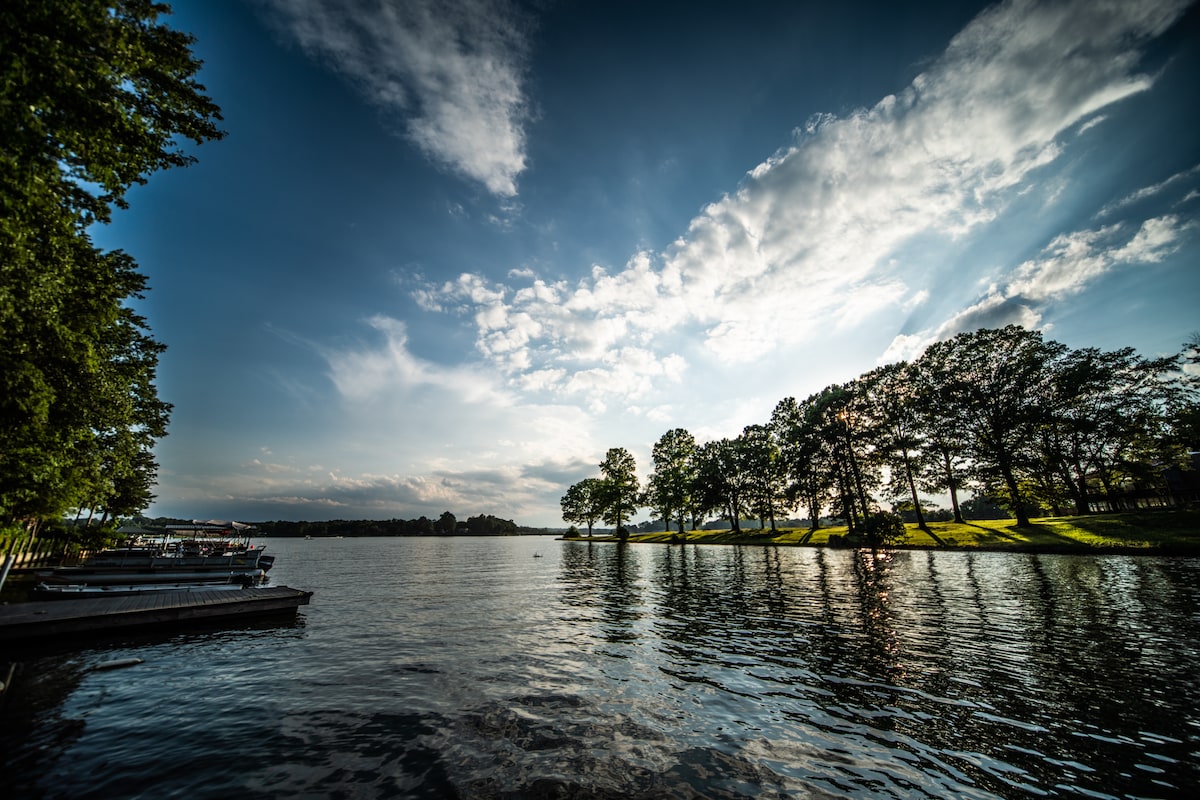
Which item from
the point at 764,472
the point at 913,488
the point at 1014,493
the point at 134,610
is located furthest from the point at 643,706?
the point at 764,472

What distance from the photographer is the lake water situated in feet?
24.6

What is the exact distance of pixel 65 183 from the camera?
48.5ft

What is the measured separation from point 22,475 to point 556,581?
3098 centimetres

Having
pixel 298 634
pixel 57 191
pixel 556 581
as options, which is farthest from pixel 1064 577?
pixel 57 191

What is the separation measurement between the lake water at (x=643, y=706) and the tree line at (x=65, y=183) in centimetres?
1143

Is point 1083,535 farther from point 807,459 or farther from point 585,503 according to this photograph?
point 585,503

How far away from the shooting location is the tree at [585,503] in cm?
12225

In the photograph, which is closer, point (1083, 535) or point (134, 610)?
point (134, 610)

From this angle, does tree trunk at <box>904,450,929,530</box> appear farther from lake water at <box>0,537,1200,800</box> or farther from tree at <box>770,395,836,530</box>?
lake water at <box>0,537,1200,800</box>

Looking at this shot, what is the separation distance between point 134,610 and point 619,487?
99.7m

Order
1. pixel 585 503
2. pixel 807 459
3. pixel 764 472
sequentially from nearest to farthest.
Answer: pixel 807 459 → pixel 764 472 → pixel 585 503

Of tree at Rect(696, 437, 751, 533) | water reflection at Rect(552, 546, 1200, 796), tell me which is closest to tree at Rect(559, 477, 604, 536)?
tree at Rect(696, 437, 751, 533)

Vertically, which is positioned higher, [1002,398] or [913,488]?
[1002,398]

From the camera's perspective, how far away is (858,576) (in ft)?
105
